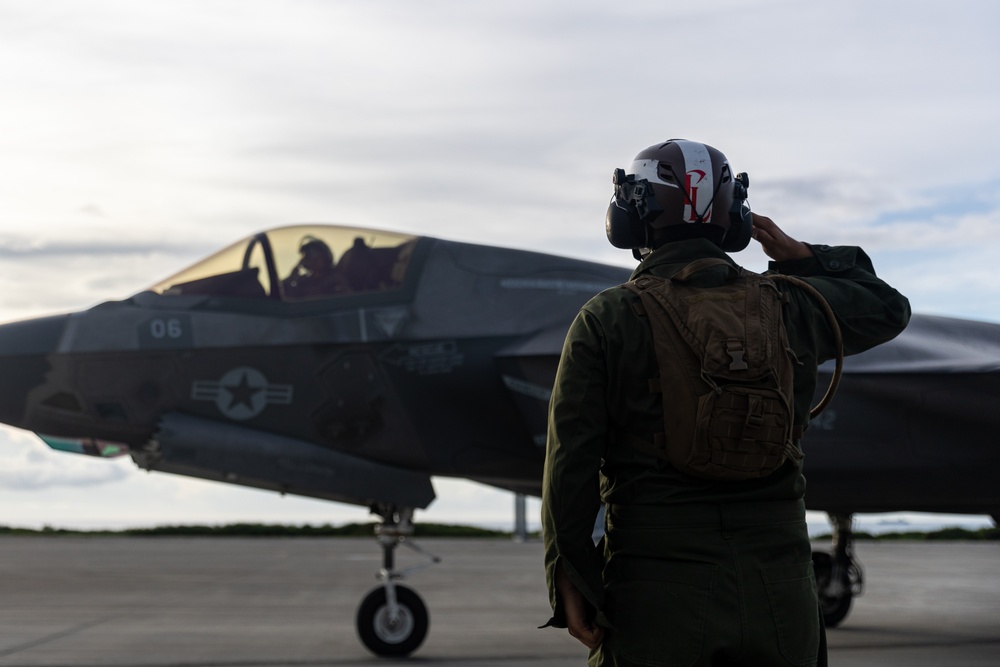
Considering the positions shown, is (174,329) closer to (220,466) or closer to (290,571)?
(220,466)

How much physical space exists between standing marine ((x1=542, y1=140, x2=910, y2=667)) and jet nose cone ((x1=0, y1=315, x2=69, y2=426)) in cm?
551

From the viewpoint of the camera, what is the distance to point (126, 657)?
8.24m

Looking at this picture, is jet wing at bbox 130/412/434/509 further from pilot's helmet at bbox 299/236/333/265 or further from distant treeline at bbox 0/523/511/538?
distant treeline at bbox 0/523/511/538

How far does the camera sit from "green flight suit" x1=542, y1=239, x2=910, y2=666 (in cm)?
259

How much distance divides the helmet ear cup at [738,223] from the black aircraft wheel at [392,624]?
219 inches

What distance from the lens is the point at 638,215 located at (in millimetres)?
2990

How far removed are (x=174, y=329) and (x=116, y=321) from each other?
0.40 meters

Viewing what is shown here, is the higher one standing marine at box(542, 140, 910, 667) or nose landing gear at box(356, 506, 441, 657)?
standing marine at box(542, 140, 910, 667)

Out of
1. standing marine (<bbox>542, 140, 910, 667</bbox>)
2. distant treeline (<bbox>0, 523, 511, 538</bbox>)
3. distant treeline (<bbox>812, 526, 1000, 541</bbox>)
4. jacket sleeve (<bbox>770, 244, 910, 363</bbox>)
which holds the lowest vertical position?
distant treeline (<bbox>812, 526, 1000, 541</bbox>)

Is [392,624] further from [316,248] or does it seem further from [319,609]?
[319,609]

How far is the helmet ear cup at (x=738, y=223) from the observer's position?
9.93ft

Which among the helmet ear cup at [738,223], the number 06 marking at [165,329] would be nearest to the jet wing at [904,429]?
the number 06 marking at [165,329]

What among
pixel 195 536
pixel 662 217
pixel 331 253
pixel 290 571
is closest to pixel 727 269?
pixel 662 217

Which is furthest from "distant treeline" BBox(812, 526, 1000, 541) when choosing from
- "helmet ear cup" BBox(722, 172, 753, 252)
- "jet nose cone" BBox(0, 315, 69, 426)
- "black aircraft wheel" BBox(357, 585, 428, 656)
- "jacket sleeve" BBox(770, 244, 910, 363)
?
"helmet ear cup" BBox(722, 172, 753, 252)
